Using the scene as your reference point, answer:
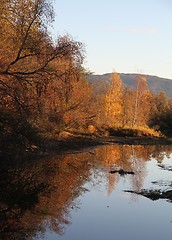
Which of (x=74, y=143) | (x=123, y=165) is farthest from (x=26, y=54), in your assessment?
(x=74, y=143)

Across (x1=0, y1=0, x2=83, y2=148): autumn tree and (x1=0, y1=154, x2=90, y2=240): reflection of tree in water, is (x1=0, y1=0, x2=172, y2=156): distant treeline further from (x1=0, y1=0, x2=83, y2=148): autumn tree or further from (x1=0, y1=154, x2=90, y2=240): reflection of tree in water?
(x1=0, y1=154, x2=90, y2=240): reflection of tree in water

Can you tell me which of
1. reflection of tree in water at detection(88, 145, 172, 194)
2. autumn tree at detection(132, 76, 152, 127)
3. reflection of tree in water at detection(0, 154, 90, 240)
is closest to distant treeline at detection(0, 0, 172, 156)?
reflection of tree in water at detection(0, 154, 90, 240)

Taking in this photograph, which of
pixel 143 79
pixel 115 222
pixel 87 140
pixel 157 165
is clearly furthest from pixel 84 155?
pixel 143 79

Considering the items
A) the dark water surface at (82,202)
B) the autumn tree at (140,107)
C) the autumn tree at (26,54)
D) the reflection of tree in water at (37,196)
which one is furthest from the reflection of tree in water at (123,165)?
the autumn tree at (140,107)

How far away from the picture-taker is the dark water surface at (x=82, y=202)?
12.8m

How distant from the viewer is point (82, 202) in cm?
1695

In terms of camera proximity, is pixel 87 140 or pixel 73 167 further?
pixel 87 140

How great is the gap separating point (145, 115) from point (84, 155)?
4041cm

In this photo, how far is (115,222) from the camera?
46.7ft

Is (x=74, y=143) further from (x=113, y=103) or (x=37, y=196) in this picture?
(x=113, y=103)

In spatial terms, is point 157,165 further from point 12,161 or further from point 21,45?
point 21,45

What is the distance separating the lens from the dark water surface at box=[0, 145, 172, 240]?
1284 centimetres

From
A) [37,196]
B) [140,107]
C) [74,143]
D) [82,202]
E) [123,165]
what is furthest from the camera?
[140,107]

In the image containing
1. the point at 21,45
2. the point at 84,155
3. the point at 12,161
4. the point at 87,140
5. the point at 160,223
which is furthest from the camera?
the point at 87,140
